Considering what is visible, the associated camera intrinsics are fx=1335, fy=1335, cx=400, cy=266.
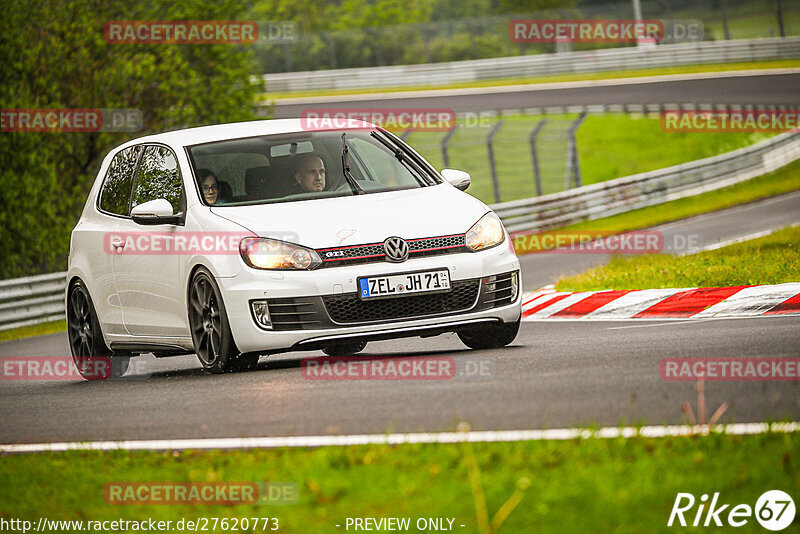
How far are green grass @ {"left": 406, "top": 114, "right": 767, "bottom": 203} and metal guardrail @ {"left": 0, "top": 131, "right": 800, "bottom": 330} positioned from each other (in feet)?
13.7

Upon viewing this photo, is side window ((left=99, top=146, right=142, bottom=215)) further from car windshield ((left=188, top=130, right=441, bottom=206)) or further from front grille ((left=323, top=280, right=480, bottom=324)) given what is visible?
front grille ((left=323, top=280, right=480, bottom=324))

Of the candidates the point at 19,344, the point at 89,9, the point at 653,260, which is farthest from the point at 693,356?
the point at 89,9

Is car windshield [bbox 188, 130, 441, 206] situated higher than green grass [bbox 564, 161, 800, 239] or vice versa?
car windshield [bbox 188, 130, 441, 206]

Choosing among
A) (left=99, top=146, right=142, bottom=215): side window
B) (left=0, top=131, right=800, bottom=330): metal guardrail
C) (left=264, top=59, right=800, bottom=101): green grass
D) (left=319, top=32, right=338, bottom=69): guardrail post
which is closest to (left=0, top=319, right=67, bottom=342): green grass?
A: (left=0, top=131, right=800, bottom=330): metal guardrail

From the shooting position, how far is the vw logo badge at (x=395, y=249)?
8.53 m

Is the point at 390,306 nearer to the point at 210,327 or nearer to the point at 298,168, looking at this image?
the point at 210,327

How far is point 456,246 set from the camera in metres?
8.80

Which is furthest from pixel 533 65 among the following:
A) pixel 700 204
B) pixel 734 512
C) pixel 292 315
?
pixel 734 512

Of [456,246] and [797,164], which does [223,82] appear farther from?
[456,246]

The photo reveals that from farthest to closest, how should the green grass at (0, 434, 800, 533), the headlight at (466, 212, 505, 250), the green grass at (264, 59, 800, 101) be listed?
1. the green grass at (264, 59, 800, 101)
2. the headlight at (466, 212, 505, 250)
3. the green grass at (0, 434, 800, 533)

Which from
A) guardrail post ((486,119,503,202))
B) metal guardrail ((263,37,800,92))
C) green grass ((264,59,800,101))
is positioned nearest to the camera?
guardrail post ((486,119,503,202))

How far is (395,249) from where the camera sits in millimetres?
8539

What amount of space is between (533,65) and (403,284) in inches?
1675

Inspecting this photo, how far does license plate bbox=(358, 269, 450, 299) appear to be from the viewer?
27.8ft
